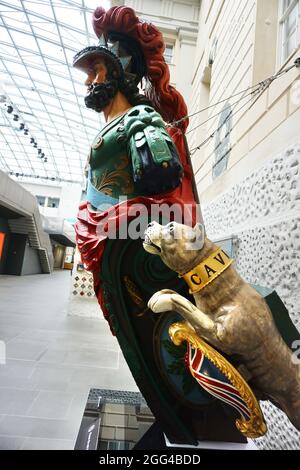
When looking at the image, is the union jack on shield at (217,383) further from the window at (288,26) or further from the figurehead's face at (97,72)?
the window at (288,26)

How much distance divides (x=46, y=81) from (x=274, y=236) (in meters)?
19.3

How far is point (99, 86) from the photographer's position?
4.62ft

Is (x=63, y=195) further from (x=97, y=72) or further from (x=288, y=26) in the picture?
(x=97, y=72)

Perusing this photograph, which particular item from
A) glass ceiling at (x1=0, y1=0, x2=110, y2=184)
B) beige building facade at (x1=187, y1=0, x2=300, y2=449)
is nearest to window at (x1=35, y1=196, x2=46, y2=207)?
glass ceiling at (x1=0, y1=0, x2=110, y2=184)

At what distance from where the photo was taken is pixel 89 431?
142cm

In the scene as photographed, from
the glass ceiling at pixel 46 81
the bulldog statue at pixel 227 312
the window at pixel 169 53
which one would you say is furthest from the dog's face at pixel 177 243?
the glass ceiling at pixel 46 81

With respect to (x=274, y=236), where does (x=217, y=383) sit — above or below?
below

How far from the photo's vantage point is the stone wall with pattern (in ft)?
4.56

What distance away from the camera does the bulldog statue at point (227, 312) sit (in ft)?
2.85

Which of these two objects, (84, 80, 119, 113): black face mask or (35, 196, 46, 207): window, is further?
(35, 196, 46, 207): window

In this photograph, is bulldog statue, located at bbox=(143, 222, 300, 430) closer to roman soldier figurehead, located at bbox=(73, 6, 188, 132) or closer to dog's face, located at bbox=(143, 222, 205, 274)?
dog's face, located at bbox=(143, 222, 205, 274)

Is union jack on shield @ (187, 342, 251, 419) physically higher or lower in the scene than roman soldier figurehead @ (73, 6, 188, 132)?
lower

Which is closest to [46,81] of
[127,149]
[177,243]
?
[127,149]

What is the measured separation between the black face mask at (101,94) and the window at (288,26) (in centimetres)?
155
